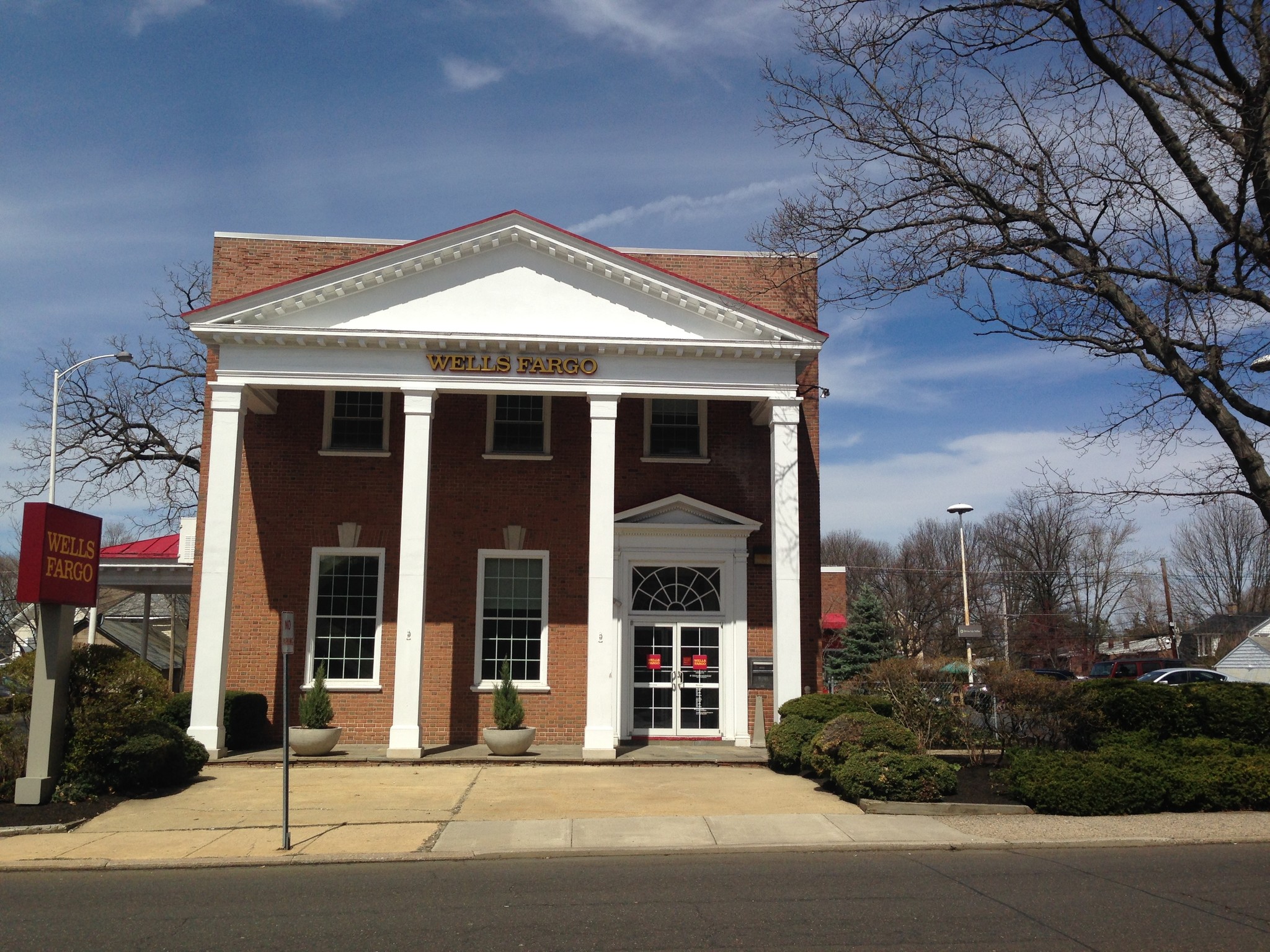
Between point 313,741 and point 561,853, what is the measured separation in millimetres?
8420

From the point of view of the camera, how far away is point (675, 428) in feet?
73.2

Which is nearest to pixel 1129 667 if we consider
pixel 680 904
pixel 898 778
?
pixel 898 778

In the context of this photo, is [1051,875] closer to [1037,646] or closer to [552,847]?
[552,847]

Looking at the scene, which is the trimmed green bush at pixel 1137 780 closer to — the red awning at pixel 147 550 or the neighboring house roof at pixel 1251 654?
the red awning at pixel 147 550

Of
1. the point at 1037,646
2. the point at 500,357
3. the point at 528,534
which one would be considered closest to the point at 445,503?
the point at 528,534

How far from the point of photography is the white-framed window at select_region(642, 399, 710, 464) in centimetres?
2200

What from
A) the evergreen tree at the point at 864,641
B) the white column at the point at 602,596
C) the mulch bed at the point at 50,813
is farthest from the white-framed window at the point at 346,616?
the evergreen tree at the point at 864,641

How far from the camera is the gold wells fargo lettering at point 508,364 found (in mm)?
19391

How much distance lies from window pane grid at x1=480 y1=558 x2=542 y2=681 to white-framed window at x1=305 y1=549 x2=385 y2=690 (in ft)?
6.98

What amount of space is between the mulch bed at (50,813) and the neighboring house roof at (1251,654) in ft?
168

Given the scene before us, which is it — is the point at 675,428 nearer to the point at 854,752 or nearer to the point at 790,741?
the point at 790,741

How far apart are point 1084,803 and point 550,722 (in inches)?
418

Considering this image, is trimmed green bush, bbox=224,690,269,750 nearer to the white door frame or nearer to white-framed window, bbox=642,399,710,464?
the white door frame

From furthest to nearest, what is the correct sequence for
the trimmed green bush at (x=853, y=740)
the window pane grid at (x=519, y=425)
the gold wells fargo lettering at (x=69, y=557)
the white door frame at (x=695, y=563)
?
1. the window pane grid at (x=519, y=425)
2. the white door frame at (x=695, y=563)
3. the trimmed green bush at (x=853, y=740)
4. the gold wells fargo lettering at (x=69, y=557)
